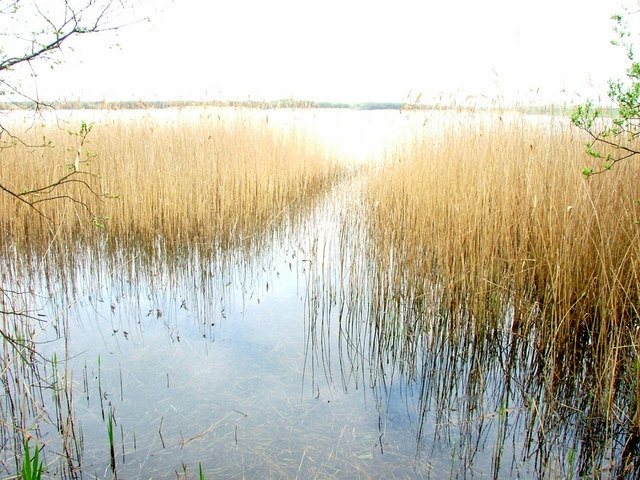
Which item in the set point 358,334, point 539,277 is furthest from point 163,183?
point 539,277

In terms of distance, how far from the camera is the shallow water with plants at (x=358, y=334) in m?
1.86

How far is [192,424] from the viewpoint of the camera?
2.04 metres

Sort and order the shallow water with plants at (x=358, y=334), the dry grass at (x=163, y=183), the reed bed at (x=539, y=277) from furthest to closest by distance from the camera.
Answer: the dry grass at (x=163, y=183), the reed bed at (x=539, y=277), the shallow water with plants at (x=358, y=334)

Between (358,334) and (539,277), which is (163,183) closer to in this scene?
(358,334)

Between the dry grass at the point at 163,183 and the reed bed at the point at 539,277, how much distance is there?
1.93 metres

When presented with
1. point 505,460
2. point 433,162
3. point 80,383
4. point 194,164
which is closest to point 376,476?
point 505,460

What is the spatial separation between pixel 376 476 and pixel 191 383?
1069 millimetres

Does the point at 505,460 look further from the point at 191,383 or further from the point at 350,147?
the point at 350,147

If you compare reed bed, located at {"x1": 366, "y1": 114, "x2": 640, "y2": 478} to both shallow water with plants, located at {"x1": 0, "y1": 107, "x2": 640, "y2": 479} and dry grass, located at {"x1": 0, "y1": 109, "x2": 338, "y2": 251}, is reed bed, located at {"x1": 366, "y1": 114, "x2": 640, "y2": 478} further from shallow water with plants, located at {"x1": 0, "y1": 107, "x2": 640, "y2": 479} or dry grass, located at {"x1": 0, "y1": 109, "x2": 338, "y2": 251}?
dry grass, located at {"x1": 0, "y1": 109, "x2": 338, "y2": 251}

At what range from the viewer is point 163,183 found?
5.00m

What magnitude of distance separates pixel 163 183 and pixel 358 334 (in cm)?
310

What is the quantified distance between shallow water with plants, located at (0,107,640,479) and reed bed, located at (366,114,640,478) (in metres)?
0.02

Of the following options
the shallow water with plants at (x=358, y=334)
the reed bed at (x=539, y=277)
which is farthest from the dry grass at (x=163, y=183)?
the reed bed at (x=539, y=277)

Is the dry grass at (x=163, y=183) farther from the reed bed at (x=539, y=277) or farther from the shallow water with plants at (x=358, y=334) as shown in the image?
the reed bed at (x=539, y=277)
